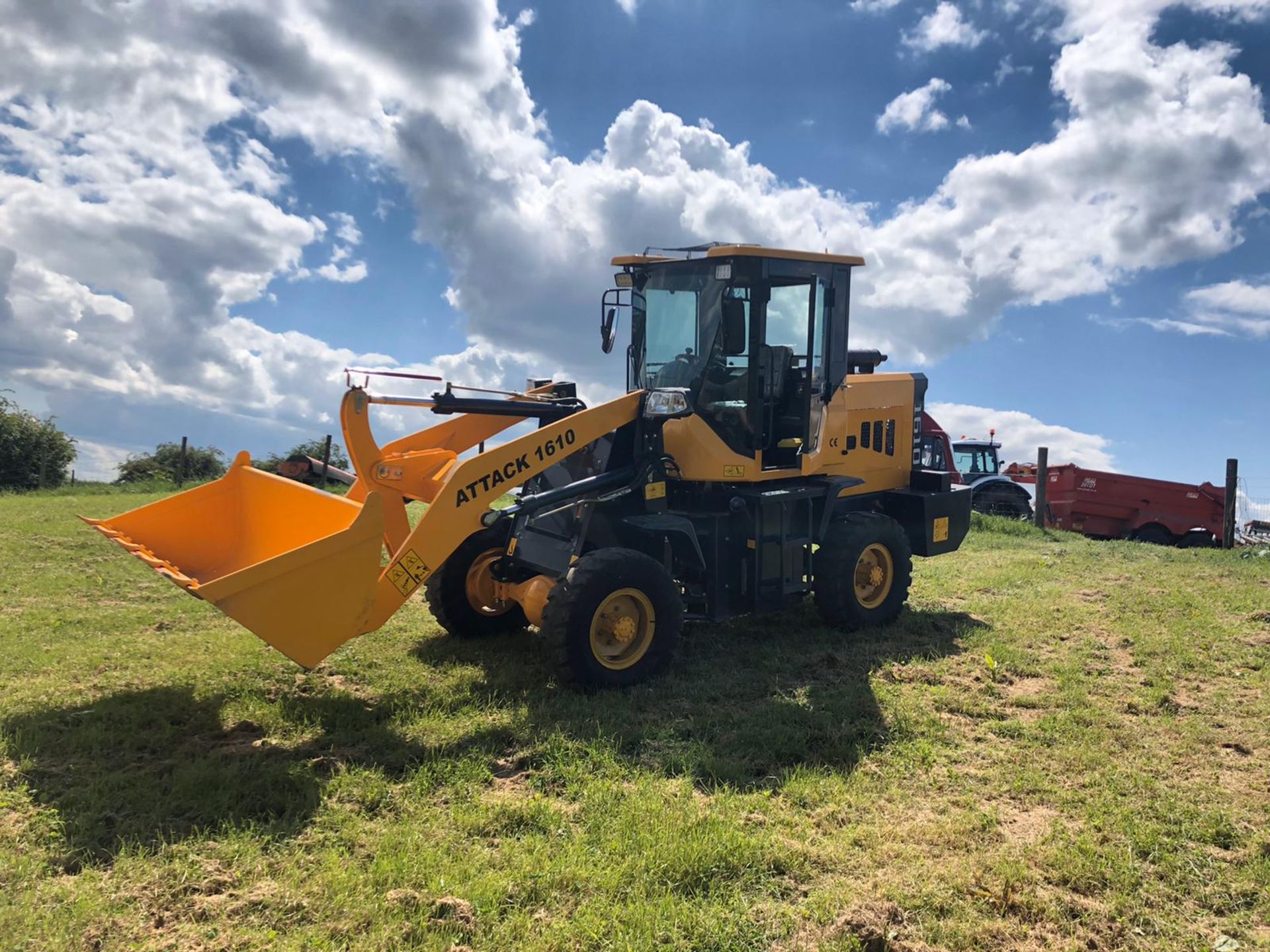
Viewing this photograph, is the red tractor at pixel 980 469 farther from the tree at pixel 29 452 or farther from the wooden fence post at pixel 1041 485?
the tree at pixel 29 452

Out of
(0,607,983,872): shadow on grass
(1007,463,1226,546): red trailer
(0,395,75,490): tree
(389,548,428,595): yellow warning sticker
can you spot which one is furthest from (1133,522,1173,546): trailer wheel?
(0,395,75,490): tree

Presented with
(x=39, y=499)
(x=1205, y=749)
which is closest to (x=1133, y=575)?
(x=1205, y=749)

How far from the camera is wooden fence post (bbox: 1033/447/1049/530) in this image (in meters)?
18.0

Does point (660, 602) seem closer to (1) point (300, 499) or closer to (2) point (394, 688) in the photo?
(2) point (394, 688)

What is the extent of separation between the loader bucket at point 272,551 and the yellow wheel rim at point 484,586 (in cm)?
158

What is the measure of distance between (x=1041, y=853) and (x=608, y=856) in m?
2.02

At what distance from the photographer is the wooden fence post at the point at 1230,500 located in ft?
56.8

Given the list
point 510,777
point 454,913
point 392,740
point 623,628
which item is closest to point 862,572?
point 623,628

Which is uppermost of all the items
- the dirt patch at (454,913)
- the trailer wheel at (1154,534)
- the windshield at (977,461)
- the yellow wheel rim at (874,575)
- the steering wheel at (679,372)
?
the windshield at (977,461)

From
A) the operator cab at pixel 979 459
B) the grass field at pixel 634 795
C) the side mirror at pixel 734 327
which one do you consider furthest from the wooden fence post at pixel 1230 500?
the side mirror at pixel 734 327

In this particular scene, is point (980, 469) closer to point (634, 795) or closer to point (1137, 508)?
point (1137, 508)

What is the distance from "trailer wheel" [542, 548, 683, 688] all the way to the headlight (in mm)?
1262

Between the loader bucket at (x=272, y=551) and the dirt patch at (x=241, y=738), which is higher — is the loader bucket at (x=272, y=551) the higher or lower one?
the higher one

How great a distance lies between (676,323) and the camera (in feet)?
25.0
